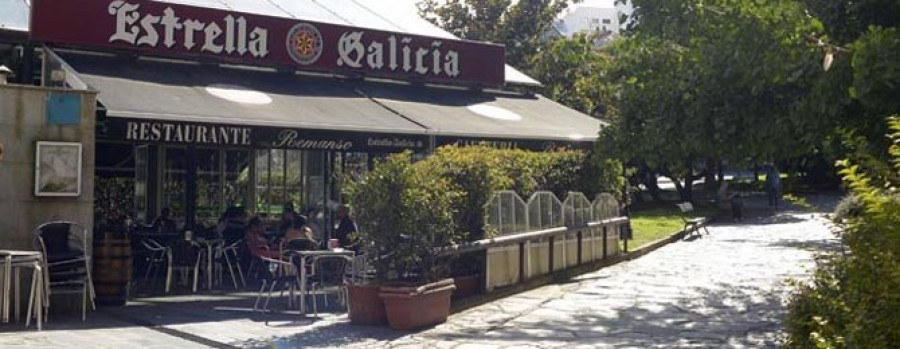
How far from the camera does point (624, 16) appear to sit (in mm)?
14211

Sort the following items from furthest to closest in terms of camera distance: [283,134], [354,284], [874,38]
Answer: [283,134] → [354,284] → [874,38]

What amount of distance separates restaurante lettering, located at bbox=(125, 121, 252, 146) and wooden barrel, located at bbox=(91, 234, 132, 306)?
1.38m

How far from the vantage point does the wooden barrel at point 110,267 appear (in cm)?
1155

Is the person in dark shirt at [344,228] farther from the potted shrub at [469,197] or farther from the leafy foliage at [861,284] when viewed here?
the leafy foliage at [861,284]

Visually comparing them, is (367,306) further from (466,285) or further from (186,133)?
(186,133)

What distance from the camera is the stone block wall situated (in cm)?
1086

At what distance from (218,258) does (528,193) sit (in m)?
4.65

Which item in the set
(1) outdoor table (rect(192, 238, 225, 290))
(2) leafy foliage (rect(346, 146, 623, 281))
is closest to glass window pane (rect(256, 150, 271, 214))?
(1) outdoor table (rect(192, 238, 225, 290))

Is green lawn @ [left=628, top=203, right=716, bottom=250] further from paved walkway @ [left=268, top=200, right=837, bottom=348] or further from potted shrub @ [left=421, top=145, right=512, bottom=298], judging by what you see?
potted shrub @ [left=421, top=145, right=512, bottom=298]

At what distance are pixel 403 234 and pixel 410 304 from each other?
2.56 ft

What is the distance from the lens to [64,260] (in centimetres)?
1080

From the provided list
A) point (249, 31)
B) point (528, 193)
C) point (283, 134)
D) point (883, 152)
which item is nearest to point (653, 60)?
point (528, 193)

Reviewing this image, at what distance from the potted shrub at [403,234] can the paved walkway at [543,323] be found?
0.28 meters

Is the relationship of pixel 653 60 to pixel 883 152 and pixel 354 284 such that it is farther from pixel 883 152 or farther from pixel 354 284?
pixel 354 284
